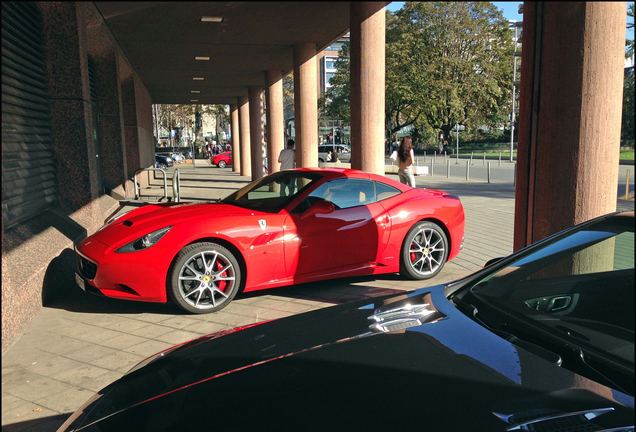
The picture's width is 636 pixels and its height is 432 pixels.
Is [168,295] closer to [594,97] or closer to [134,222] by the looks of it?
[134,222]

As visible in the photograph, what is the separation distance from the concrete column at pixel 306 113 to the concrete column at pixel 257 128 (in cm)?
880

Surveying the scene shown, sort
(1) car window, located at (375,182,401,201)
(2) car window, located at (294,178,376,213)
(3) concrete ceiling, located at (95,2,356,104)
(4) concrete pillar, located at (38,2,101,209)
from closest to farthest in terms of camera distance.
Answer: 1. (2) car window, located at (294,178,376,213)
2. (1) car window, located at (375,182,401,201)
3. (4) concrete pillar, located at (38,2,101,209)
4. (3) concrete ceiling, located at (95,2,356,104)

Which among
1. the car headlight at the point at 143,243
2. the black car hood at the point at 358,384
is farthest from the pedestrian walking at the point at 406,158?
the black car hood at the point at 358,384

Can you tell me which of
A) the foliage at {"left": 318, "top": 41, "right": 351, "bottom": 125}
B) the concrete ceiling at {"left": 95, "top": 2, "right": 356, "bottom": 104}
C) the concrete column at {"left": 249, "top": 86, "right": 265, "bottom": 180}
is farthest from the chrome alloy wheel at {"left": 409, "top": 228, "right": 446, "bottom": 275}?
the foliage at {"left": 318, "top": 41, "right": 351, "bottom": 125}

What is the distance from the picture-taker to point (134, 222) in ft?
16.8

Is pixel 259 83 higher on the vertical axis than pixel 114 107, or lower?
higher

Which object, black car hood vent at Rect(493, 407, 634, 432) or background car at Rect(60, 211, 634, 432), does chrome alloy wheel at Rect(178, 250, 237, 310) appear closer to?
background car at Rect(60, 211, 634, 432)

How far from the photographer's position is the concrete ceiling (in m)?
9.05

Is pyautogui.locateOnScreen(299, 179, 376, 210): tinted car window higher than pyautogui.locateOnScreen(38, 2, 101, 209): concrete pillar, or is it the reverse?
pyautogui.locateOnScreen(38, 2, 101, 209): concrete pillar

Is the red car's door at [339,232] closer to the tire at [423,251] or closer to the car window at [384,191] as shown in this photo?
the car window at [384,191]

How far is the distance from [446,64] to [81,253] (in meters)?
13.5

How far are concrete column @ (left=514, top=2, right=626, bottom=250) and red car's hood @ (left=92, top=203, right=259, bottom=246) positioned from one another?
9.01 ft

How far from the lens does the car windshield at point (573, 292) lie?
2.05 meters

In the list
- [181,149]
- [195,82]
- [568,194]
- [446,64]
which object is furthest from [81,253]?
[181,149]
